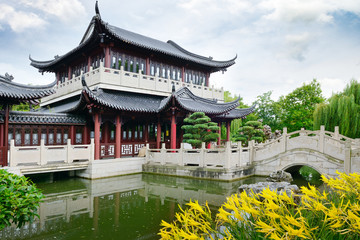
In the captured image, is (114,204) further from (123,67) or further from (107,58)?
(107,58)

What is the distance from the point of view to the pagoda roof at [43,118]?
1103 centimetres

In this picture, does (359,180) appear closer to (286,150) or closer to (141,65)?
(286,150)

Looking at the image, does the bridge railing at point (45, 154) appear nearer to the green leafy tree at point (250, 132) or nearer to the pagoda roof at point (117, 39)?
the pagoda roof at point (117, 39)

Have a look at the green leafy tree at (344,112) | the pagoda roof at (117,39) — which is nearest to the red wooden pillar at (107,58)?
the pagoda roof at (117,39)

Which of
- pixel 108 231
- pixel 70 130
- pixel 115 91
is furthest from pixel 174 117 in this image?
pixel 108 231

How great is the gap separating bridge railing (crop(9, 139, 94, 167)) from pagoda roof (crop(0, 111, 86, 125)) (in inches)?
52.8

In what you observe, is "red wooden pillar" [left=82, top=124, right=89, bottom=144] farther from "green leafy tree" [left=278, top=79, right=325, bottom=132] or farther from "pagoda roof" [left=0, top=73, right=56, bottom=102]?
"green leafy tree" [left=278, top=79, right=325, bottom=132]

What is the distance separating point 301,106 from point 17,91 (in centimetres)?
2223

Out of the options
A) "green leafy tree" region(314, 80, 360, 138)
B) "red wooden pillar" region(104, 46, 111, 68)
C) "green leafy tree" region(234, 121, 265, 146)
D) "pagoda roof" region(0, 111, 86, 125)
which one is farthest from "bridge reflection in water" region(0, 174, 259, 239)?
"green leafy tree" region(314, 80, 360, 138)

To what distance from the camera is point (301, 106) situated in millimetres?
24109

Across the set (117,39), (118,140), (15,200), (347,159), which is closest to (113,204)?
(15,200)

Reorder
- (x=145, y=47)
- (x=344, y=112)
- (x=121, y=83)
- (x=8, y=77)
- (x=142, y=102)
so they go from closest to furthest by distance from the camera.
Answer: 1. (x=8, y=77)
2. (x=121, y=83)
3. (x=142, y=102)
4. (x=145, y=47)
5. (x=344, y=112)

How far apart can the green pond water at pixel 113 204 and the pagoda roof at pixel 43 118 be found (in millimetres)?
2433

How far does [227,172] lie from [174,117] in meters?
4.37
